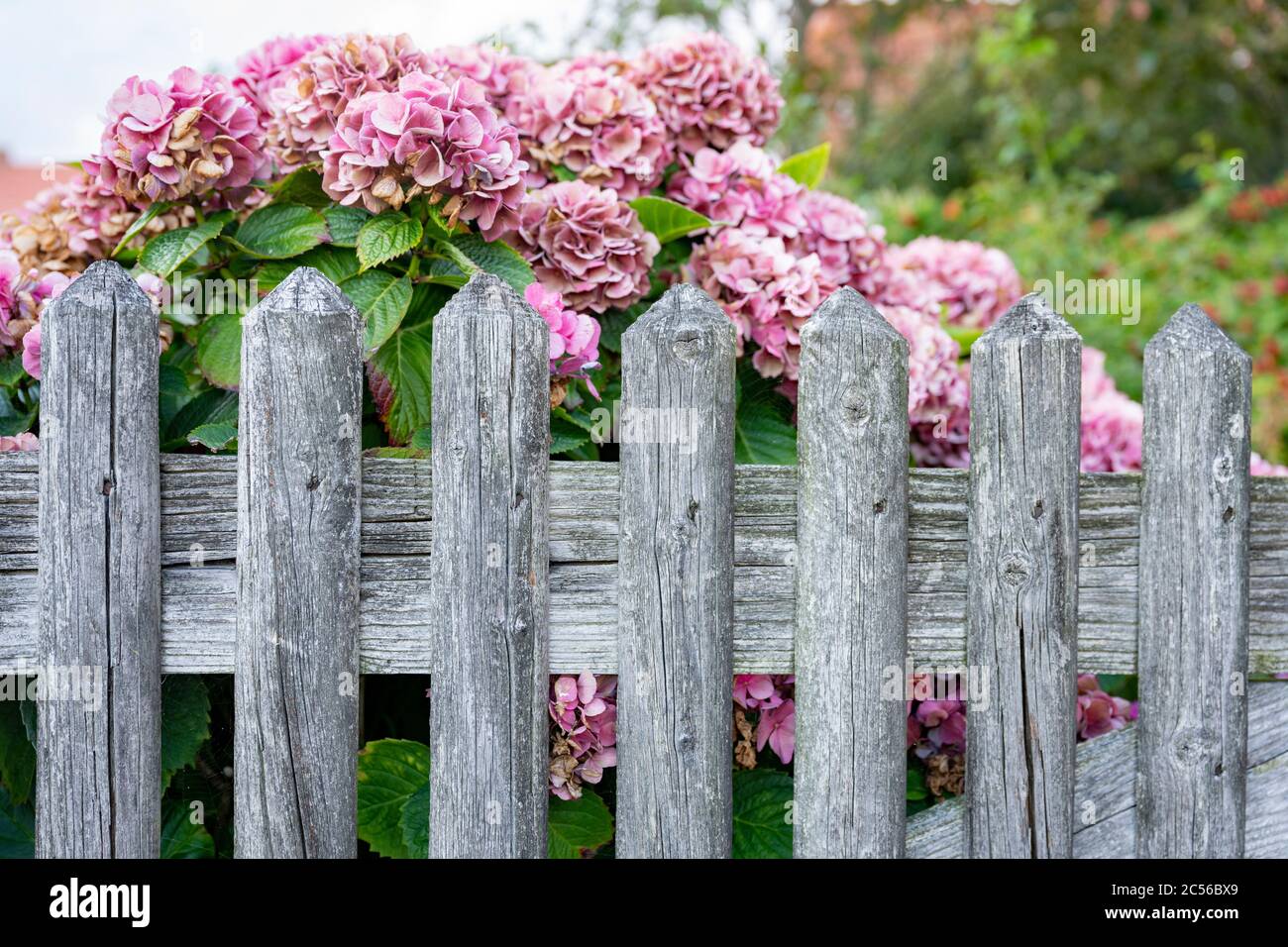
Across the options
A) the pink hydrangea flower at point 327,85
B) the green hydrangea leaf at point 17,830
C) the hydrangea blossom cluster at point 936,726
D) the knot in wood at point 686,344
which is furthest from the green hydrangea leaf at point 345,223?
the hydrangea blossom cluster at point 936,726

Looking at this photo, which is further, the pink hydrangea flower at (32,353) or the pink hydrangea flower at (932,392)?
the pink hydrangea flower at (932,392)

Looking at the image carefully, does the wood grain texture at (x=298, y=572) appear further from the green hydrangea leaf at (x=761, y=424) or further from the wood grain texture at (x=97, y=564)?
the green hydrangea leaf at (x=761, y=424)

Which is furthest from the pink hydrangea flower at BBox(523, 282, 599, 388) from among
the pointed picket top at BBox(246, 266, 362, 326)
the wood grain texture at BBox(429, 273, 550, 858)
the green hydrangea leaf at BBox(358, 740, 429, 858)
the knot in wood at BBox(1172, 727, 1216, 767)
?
the knot in wood at BBox(1172, 727, 1216, 767)

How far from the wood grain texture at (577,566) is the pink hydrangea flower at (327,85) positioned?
0.60m

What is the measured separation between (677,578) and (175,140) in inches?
40.6

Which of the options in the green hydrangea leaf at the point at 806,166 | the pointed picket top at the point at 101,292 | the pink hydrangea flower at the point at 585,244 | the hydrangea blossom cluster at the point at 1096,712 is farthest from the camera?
the green hydrangea leaf at the point at 806,166

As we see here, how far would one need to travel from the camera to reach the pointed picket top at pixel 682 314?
5.16 ft

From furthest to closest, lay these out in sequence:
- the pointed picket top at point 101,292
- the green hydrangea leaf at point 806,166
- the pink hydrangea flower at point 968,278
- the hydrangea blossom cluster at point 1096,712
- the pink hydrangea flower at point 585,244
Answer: the pink hydrangea flower at point 968,278 → the green hydrangea leaf at point 806,166 → the hydrangea blossom cluster at point 1096,712 → the pink hydrangea flower at point 585,244 → the pointed picket top at point 101,292

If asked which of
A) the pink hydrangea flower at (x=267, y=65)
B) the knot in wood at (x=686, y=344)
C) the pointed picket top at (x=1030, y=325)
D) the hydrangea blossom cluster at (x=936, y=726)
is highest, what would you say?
the pink hydrangea flower at (x=267, y=65)

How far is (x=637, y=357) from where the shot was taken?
1578mm

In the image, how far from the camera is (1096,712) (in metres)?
1.98

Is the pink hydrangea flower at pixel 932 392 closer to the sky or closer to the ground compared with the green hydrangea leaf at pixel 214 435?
closer to the sky

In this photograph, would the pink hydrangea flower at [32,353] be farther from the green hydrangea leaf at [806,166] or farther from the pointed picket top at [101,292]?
the green hydrangea leaf at [806,166]

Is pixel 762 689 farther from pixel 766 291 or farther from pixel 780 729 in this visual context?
pixel 766 291
